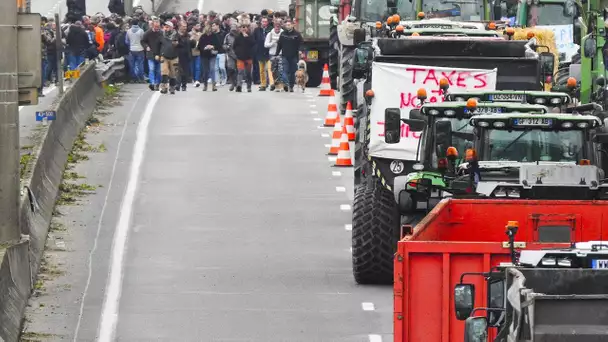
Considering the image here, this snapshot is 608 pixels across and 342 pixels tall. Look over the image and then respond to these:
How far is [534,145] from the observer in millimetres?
16797

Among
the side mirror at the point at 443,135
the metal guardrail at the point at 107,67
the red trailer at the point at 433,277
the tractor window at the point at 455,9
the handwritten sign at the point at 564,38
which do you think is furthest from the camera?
the metal guardrail at the point at 107,67

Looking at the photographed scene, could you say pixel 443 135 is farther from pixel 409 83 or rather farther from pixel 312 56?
pixel 312 56

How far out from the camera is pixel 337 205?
25406 mm

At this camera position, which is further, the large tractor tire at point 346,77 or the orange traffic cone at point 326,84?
the orange traffic cone at point 326,84

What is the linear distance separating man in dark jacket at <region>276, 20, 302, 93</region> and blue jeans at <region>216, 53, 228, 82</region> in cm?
166

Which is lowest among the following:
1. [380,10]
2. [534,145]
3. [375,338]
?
[375,338]

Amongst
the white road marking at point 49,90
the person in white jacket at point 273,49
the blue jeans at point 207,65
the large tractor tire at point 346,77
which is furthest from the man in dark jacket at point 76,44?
the large tractor tire at point 346,77

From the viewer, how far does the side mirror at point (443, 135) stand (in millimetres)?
17266

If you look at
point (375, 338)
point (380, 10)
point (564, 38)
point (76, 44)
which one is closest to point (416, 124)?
point (375, 338)

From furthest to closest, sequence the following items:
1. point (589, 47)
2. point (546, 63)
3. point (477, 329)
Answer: point (589, 47) → point (546, 63) → point (477, 329)

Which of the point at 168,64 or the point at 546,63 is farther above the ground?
the point at 546,63

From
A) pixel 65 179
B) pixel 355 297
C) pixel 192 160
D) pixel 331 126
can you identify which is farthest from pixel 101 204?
pixel 331 126

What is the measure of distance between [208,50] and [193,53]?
1.29 metres

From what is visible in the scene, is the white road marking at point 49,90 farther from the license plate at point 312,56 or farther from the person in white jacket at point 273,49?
the license plate at point 312,56
